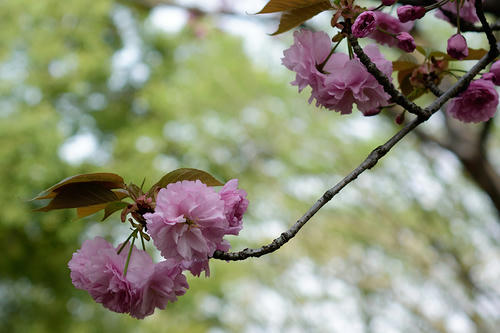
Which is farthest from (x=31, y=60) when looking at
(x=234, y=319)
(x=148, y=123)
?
(x=234, y=319)

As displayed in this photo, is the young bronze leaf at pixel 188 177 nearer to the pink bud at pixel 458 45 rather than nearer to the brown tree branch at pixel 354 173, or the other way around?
the brown tree branch at pixel 354 173

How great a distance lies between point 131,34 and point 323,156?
273cm

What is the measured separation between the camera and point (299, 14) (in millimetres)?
623

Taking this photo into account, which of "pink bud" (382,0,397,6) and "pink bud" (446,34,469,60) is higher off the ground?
"pink bud" (382,0,397,6)

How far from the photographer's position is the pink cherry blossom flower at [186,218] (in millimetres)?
588

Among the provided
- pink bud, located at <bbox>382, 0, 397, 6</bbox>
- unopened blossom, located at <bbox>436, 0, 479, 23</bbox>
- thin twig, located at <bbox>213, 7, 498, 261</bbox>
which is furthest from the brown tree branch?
unopened blossom, located at <bbox>436, 0, 479, 23</bbox>

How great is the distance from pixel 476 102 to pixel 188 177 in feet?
1.40

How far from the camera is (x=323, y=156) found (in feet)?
17.5

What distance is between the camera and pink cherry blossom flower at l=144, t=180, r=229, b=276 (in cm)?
59

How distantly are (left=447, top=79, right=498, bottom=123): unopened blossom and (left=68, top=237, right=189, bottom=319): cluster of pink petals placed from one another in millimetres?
462

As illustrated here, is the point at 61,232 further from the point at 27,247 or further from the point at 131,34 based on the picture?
the point at 131,34

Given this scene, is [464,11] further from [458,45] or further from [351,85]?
[351,85]

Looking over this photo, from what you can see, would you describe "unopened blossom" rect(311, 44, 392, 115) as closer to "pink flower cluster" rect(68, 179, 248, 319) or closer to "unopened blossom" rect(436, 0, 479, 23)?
"pink flower cluster" rect(68, 179, 248, 319)

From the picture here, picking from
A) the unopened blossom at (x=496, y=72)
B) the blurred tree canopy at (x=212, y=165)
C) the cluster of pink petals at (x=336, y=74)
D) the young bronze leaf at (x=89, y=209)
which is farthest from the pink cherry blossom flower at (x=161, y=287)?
the blurred tree canopy at (x=212, y=165)
